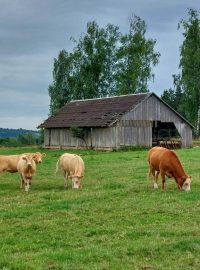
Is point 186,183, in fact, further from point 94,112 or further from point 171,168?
point 94,112

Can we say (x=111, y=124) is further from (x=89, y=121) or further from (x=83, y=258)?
(x=83, y=258)

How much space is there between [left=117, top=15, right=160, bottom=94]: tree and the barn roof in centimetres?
1056

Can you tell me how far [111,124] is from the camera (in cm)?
4572

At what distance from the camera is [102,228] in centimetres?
990

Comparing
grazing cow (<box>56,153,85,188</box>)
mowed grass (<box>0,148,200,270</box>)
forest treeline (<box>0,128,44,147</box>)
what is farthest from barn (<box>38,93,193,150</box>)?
mowed grass (<box>0,148,200,270</box>)

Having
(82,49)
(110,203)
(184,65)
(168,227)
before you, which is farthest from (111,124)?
(168,227)

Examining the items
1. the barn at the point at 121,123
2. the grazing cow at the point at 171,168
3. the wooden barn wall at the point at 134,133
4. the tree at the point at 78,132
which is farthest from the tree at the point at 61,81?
the grazing cow at the point at 171,168

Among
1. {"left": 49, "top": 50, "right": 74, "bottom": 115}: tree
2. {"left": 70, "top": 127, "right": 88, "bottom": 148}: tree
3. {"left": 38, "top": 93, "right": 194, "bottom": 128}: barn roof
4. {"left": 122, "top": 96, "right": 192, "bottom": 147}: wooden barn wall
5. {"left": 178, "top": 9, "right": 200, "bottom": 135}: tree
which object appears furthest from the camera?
{"left": 49, "top": 50, "right": 74, "bottom": 115}: tree

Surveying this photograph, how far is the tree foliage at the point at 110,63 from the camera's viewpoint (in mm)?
64625

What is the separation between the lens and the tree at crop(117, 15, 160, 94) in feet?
211

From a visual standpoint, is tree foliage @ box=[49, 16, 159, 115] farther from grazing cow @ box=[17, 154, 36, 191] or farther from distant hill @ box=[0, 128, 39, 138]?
grazing cow @ box=[17, 154, 36, 191]

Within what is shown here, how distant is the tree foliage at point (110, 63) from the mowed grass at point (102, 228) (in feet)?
162

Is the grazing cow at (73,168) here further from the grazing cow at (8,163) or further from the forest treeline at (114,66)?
the forest treeline at (114,66)

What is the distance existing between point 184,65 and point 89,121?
17.2 m
